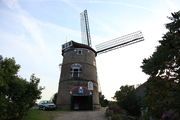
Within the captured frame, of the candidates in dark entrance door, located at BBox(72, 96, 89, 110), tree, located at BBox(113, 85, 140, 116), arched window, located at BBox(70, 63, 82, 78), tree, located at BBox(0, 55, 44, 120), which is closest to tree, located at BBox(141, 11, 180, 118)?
tree, located at BBox(0, 55, 44, 120)

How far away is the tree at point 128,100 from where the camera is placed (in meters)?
16.4

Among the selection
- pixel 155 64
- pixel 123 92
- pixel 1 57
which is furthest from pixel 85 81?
pixel 155 64

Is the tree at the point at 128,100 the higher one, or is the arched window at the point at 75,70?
the arched window at the point at 75,70

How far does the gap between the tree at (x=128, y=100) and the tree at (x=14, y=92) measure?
440 inches

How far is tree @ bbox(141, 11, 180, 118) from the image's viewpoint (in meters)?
4.61

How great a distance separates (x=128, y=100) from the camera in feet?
55.1

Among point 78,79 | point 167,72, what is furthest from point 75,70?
point 167,72

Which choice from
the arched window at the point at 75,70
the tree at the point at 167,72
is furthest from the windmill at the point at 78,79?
the tree at the point at 167,72

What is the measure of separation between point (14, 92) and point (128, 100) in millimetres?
13379

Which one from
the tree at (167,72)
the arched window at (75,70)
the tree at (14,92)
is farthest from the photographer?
the arched window at (75,70)

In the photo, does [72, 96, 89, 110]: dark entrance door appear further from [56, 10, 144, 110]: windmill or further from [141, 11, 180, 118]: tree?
[141, 11, 180, 118]: tree

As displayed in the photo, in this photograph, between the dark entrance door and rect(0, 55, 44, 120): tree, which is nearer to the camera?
rect(0, 55, 44, 120): tree

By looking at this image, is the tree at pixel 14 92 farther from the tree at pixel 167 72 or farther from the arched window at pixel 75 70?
the arched window at pixel 75 70

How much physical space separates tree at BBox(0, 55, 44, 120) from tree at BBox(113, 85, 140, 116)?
11185mm
